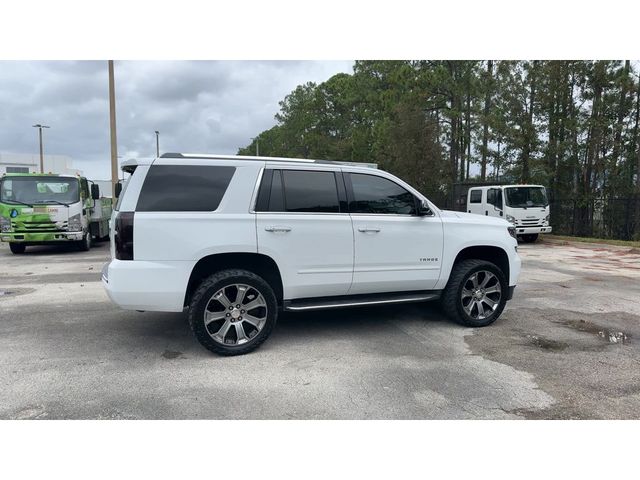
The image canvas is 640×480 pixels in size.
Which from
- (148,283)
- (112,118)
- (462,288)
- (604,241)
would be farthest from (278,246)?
(604,241)

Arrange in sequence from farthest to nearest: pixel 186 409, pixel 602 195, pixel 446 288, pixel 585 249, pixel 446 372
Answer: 1. pixel 602 195
2. pixel 585 249
3. pixel 446 288
4. pixel 446 372
5. pixel 186 409

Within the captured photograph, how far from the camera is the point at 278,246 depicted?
4.63 meters

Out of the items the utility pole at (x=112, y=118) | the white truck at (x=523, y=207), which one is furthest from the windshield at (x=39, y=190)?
the white truck at (x=523, y=207)

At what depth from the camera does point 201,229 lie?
437 centimetres

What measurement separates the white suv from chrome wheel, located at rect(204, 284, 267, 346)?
1 centimetres

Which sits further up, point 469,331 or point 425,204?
point 425,204

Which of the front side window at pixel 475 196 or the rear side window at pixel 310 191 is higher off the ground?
the front side window at pixel 475 196

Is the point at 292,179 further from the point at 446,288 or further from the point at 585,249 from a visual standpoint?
the point at 585,249

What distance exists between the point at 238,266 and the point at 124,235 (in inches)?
45.3

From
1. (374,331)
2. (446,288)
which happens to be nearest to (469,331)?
(446,288)

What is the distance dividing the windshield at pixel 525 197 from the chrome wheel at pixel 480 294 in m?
12.2

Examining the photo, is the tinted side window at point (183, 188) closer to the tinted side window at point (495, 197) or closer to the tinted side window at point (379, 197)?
the tinted side window at point (379, 197)

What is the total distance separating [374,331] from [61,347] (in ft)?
11.4

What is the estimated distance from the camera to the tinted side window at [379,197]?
5.12 m
